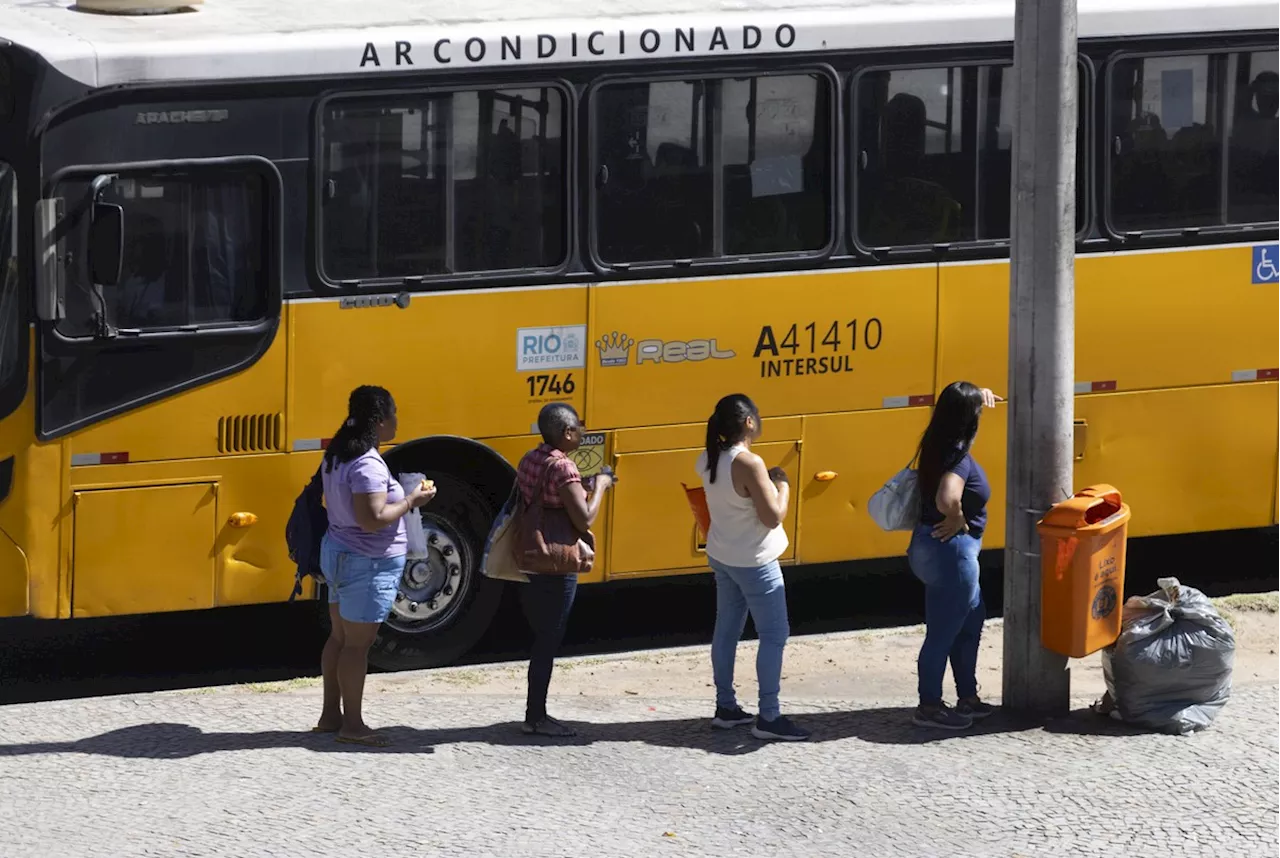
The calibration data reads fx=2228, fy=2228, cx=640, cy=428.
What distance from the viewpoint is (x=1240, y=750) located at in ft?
30.9

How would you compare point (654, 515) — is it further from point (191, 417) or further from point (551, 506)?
point (191, 417)

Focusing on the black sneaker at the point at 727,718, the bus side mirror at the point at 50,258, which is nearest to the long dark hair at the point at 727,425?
the black sneaker at the point at 727,718

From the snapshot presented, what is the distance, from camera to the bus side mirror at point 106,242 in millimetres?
10180

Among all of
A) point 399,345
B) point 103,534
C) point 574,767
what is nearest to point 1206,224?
point 399,345

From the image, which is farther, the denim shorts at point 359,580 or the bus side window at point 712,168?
the bus side window at point 712,168

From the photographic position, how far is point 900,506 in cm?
962

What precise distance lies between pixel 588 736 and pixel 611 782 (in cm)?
69

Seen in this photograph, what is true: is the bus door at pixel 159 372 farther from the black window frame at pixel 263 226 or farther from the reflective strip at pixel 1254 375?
the reflective strip at pixel 1254 375

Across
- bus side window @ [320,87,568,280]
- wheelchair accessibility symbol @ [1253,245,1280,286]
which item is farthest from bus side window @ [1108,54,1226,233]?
bus side window @ [320,87,568,280]

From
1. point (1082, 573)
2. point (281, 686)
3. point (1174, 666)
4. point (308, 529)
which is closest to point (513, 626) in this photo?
point (281, 686)

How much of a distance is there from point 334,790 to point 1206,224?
6.41 meters

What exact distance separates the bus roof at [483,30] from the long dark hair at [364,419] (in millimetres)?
2215

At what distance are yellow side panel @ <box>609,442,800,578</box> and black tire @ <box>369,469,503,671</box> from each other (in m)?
0.68

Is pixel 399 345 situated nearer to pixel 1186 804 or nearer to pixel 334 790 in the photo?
pixel 334 790
